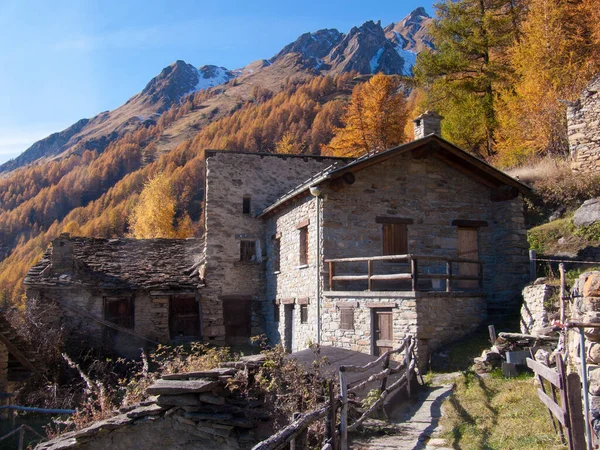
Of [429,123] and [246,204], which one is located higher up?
[429,123]

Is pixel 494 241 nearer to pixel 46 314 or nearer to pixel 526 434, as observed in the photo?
pixel 526 434

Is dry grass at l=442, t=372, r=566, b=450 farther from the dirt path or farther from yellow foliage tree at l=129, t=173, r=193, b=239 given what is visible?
yellow foliage tree at l=129, t=173, r=193, b=239

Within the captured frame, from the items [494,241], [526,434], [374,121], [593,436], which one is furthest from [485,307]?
[374,121]

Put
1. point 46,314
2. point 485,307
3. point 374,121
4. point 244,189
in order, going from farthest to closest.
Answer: point 374,121, point 244,189, point 46,314, point 485,307

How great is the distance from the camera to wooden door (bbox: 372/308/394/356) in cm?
1385

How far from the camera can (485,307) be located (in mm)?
15344

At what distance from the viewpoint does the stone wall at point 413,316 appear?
530 inches

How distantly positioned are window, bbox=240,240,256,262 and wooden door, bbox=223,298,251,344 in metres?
1.67

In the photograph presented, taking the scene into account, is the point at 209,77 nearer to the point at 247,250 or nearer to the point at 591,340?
the point at 247,250

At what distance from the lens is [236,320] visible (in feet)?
73.6

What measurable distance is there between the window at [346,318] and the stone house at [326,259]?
4 cm

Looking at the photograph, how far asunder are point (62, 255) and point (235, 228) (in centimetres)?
671

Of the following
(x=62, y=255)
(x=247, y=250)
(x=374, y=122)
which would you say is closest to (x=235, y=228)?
(x=247, y=250)

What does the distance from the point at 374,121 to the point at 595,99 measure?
14.2 metres
